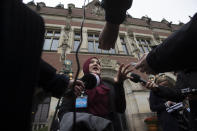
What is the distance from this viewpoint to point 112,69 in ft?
18.0

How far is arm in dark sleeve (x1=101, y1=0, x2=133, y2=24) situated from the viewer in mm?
623

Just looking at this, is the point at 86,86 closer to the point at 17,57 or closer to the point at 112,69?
the point at 17,57

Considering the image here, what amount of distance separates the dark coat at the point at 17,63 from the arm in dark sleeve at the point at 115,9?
1.36 ft

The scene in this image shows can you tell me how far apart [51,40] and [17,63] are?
21.8 ft

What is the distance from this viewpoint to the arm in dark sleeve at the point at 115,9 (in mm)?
623

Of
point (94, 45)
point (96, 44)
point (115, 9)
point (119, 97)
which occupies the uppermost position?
point (96, 44)

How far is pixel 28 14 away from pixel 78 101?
1.15 metres

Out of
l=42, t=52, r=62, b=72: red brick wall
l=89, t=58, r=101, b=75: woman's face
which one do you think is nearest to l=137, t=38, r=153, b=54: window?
l=42, t=52, r=62, b=72: red brick wall

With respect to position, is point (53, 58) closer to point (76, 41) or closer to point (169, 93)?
point (76, 41)

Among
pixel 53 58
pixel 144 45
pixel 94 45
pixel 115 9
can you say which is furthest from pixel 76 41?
pixel 115 9

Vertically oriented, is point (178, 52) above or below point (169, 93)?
above

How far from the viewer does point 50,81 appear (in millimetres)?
784

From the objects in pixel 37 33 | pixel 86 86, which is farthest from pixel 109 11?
pixel 86 86

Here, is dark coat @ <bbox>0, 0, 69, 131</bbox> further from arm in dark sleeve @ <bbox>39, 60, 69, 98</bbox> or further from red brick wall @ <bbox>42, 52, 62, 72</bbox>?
red brick wall @ <bbox>42, 52, 62, 72</bbox>
